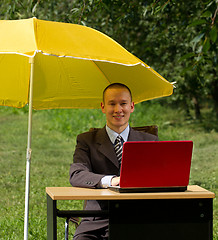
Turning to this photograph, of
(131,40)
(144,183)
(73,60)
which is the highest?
(131,40)

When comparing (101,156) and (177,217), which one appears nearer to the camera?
(177,217)

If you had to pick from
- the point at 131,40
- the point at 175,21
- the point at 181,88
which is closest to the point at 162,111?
the point at 181,88

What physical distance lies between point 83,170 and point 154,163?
2.34 ft

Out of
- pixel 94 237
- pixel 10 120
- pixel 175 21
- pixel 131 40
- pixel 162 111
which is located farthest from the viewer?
pixel 162 111

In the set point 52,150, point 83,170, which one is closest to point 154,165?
point 83,170

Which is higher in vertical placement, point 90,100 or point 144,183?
point 90,100

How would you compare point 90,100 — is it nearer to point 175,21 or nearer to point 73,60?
point 73,60

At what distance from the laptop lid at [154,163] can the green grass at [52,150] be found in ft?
8.85

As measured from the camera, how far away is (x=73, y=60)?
4.46m

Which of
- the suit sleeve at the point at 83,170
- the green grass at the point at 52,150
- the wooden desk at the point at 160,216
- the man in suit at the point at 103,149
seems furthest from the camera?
the green grass at the point at 52,150

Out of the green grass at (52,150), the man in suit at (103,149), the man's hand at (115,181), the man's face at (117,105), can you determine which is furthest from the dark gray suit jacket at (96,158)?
the green grass at (52,150)

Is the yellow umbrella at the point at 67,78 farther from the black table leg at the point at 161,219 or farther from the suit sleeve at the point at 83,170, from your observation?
the black table leg at the point at 161,219

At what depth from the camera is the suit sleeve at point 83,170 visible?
340cm

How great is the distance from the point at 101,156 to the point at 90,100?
2.88 ft
